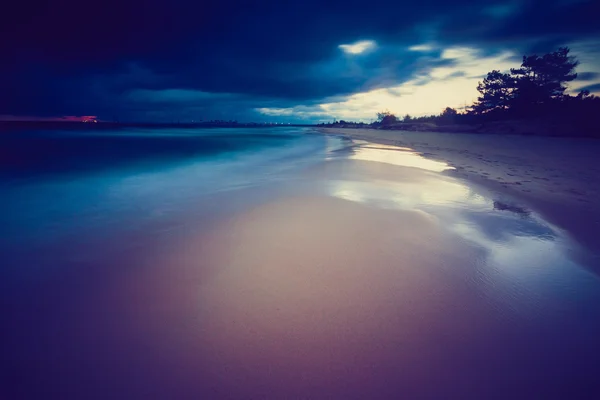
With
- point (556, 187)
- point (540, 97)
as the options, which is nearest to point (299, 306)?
point (556, 187)

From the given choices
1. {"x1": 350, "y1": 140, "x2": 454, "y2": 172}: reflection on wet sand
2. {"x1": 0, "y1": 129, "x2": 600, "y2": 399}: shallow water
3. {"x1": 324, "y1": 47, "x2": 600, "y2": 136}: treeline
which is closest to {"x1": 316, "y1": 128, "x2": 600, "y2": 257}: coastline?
{"x1": 0, "y1": 129, "x2": 600, "y2": 399}: shallow water

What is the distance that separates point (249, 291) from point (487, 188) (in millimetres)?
8255

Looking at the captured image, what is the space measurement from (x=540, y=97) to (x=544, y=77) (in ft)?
9.97

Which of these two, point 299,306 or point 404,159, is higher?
point 299,306

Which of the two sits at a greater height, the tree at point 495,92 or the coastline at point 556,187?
the tree at point 495,92

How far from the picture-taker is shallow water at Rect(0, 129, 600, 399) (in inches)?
80.7

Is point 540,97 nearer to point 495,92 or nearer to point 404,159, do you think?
point 495,92

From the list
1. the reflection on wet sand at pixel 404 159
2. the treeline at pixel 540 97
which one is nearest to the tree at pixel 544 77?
the treeline at pixel 540 97

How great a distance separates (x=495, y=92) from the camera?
41688 mm

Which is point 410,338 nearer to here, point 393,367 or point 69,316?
point 393,367

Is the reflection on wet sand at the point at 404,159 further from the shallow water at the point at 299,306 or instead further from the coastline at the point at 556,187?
the shallow water at the point at 299,306

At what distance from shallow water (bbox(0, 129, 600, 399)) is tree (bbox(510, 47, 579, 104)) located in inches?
1743

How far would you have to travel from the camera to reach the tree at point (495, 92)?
132 ft

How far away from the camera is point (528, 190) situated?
7.61m
